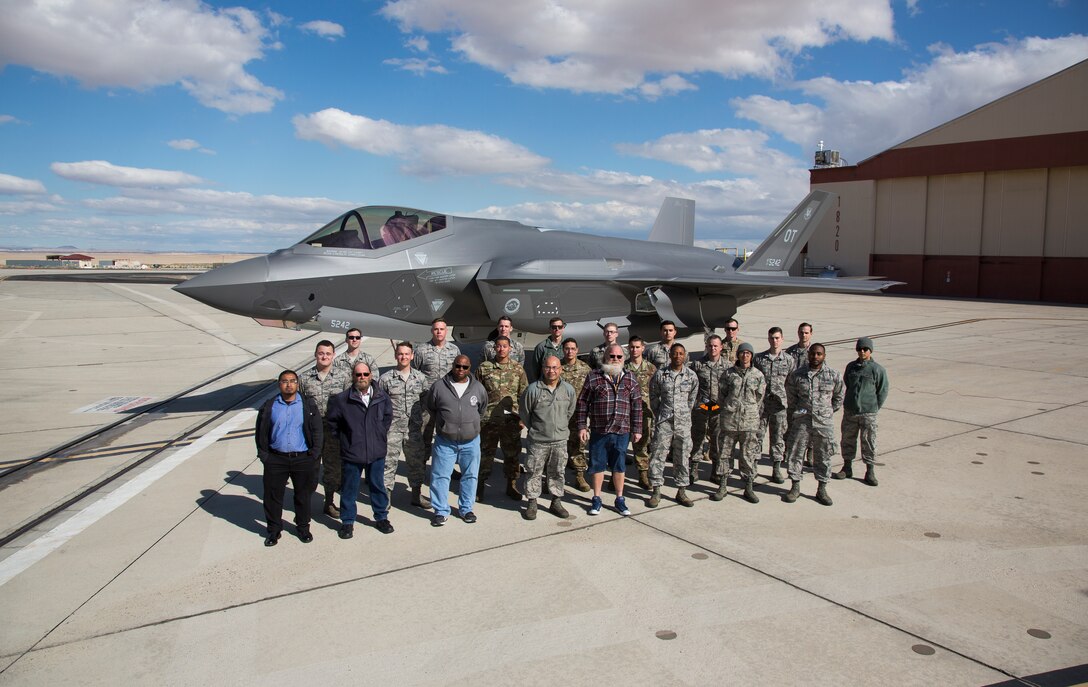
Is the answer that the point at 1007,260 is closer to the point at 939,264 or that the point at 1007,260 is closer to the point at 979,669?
the point at 939,264

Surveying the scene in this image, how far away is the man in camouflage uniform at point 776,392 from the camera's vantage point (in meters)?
6.84

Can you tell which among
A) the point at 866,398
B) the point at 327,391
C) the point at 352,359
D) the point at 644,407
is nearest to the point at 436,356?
the point at 352,359

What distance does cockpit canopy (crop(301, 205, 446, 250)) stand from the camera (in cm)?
945

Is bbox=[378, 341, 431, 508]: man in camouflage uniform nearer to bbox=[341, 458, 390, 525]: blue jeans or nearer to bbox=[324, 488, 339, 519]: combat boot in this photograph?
bbox=[341, 458, 390, 525]: blue jeans

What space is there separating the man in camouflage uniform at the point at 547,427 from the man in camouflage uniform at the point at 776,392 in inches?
87.3

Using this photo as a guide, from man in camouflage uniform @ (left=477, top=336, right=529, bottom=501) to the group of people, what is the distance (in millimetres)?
11

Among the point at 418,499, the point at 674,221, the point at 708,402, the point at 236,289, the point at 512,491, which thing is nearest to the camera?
the point at 418,499

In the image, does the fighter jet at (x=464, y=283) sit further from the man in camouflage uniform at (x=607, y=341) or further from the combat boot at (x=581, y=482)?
the combat boot at (x=581, y=482)

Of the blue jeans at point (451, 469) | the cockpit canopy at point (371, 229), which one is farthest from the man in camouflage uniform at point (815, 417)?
the cockpit canopy at point (371, 229)

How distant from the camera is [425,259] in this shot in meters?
9.82

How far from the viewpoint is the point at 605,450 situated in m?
5.99

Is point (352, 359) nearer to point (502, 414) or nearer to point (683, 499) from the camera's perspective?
point (502, 414)

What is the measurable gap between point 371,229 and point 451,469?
4984 mm

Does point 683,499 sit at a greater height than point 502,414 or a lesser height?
lesser
